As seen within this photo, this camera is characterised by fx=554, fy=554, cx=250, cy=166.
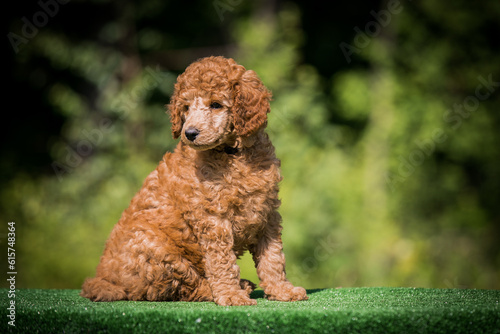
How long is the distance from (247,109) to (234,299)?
57.6 inches

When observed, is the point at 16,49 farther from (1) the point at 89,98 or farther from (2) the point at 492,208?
(2) the point at 492,208

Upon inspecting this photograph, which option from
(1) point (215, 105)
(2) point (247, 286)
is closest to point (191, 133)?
(1) point (215, 105)

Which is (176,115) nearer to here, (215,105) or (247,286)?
(215,105)

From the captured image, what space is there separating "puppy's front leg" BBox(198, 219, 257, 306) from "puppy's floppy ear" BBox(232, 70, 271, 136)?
2.50 feet

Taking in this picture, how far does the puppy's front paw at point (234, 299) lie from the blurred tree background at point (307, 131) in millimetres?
4378

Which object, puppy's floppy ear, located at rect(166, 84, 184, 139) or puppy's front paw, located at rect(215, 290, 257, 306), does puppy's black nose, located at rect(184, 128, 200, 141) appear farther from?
puppy's front paw, located at rect(215, 290, 257, 306)

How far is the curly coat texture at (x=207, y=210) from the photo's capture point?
4.27 metres

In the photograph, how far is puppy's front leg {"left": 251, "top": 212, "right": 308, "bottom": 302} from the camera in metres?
4.61

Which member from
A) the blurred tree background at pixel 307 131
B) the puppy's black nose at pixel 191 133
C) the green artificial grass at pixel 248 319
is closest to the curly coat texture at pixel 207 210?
the puppy's black nose at pixel 191 133

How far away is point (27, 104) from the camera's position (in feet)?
42.6

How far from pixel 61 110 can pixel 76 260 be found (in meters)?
4.41

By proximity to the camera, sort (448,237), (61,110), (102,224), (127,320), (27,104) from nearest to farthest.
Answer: (127,320) → (102,224) → (448,237) → (61,110) → (27,104)

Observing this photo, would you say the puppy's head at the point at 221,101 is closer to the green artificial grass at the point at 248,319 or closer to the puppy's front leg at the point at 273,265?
the puppy's front leg at the point at 273,265

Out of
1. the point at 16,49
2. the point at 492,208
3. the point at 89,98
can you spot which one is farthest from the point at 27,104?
the point at 492,208
